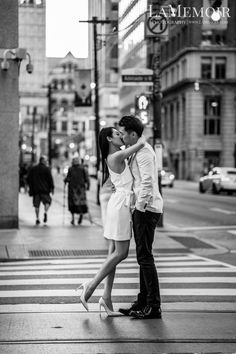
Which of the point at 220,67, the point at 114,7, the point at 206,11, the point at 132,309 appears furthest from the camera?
the point at 220,67

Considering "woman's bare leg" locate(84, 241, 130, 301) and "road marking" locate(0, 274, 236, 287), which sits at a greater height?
"woman's bare leg" locate(84, 241, 130, 301)

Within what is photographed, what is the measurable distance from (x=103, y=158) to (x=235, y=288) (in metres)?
3.00

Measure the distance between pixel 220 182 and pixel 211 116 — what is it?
40840mm

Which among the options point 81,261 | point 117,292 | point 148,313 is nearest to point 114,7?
point 81,261

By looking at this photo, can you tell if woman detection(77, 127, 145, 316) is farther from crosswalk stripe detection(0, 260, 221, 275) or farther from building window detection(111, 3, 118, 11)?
building window detection(111, 3, 118, 11)

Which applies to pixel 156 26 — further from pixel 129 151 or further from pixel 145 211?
pixel 145 211

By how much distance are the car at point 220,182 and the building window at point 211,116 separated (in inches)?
1454

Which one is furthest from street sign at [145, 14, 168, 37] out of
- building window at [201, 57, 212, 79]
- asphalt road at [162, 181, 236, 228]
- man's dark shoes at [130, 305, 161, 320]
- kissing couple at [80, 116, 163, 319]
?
building window at [201, 57, 212, 79]

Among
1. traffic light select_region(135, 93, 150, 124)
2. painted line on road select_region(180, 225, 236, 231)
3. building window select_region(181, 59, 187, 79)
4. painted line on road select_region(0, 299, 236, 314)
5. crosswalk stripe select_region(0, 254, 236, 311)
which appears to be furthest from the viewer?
building window select_region(181, 59, 187, 79)

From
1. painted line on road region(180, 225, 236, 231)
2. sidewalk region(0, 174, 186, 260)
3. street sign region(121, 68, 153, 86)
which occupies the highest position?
street sign region(121, 68, 153, 86)

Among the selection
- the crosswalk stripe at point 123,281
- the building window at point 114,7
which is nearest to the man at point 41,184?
the building window at point 114,7

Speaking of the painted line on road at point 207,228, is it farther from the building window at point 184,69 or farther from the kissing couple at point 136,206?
the building window at point 184,69

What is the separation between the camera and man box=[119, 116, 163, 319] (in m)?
8.01

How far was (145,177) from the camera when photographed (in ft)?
26.2
